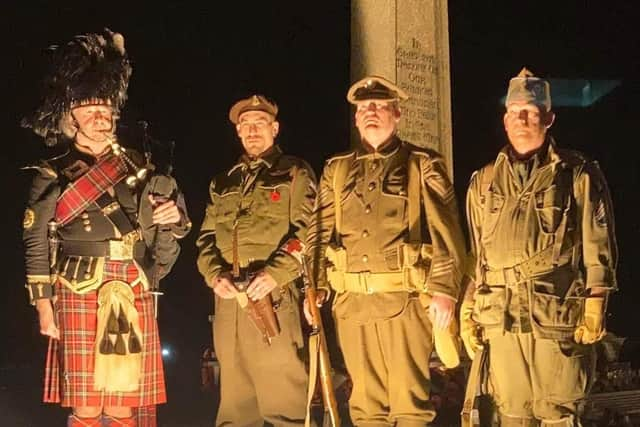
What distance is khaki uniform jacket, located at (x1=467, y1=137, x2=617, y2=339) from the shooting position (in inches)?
233

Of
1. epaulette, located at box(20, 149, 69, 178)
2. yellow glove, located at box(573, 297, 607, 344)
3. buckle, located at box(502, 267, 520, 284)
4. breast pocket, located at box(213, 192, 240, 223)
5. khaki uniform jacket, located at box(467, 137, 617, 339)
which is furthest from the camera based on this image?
breast pocket, located at box(213, 192, 240, 223)

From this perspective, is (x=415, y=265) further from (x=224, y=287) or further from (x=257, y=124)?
(x=257, y=124)

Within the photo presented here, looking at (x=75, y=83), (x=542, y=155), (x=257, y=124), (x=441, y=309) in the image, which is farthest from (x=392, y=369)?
(x=75, y=83)

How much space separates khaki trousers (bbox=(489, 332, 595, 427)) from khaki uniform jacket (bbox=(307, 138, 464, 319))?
47 cm

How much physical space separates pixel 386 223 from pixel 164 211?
142 centimetres

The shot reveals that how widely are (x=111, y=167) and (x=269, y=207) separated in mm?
1024

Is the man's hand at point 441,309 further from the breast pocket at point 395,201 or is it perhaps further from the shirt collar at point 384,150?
the shirt collar at point 384,150

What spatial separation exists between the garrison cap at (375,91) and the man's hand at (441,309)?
1.25m

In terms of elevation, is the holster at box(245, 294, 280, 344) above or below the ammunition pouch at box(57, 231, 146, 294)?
below

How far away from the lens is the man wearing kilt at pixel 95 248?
6547mm

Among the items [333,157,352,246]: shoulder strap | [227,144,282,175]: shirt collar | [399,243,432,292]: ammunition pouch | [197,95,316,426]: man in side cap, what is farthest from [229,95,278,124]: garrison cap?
[399,243,432,292]: ammunition pouch

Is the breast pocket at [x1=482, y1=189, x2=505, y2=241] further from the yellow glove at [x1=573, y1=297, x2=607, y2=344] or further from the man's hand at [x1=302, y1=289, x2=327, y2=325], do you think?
the man's hand at [x1=302, y1=289, x2=327, y2=325]

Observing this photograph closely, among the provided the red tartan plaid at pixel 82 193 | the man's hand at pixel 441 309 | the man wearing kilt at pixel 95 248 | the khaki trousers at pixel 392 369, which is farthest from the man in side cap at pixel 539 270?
the red tartan plaid at pixel 82 193

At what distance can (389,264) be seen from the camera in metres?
6.23
